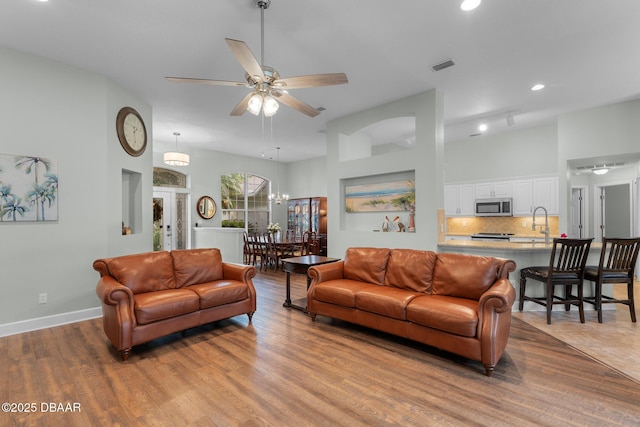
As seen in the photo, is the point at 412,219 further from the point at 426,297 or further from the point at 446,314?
the point at 446,314

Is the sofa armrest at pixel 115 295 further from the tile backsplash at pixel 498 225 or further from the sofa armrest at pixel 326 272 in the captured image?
the tile backsplash at pixel 498 225

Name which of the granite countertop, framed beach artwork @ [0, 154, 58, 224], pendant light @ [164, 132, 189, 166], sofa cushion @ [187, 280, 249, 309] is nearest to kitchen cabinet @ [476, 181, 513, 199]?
the granite countertop

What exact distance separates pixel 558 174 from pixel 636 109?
1412 mm

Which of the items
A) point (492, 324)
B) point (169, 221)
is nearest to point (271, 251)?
point (169, 221)

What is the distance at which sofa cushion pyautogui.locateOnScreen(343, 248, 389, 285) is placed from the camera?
3900mm

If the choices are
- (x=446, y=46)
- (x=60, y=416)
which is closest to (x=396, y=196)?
(x=446, y=46)

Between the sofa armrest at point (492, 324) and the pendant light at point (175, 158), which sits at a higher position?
the pendant light at point (175, 158)

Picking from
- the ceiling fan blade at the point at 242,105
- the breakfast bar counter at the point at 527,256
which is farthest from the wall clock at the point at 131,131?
the breakfast bar counter at the point at 527,256

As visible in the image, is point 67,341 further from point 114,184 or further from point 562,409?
point 562,409

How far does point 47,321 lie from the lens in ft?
12.1

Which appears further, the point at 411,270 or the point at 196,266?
the point at 196,266

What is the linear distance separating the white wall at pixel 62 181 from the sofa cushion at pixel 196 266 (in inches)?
46.3

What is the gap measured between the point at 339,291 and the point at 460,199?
501 centimetres

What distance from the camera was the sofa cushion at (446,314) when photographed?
2.64m
